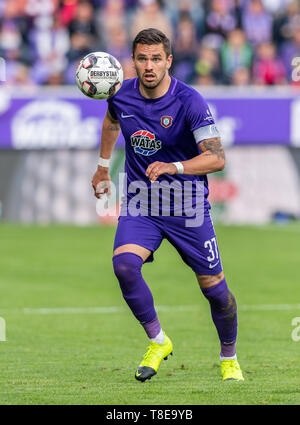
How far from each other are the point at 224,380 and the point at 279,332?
2.66 m

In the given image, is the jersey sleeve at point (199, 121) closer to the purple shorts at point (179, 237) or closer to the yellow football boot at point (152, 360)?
the purple shorts at point (179, 237)

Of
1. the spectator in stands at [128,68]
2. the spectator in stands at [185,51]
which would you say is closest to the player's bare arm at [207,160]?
the spectator in stands at [128,68]

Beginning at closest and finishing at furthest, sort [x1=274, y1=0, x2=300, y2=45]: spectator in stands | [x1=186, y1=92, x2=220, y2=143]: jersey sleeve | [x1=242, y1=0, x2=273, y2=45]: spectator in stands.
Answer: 1. [x1=186, y1=92, x2=220, y2=143]: jersey sleeve
2. [x1=242, y1=0, x2=273, y2=45]: spectator in stands
3. [x1=274, y1=0, x2=300, y2=45]: spectator in stands

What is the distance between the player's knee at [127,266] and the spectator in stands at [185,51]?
1488cm

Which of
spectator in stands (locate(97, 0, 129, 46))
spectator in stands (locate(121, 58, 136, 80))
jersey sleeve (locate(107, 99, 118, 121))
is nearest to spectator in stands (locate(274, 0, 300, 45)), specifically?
spectator in stands (locate(97, 0, 129, 46))

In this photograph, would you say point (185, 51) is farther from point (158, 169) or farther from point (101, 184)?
point (158, 169)

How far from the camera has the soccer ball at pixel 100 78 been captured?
22.9 feet

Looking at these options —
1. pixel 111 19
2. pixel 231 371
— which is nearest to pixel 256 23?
pixel 111 19

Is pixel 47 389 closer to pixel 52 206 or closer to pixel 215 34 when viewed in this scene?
pixel 52 206

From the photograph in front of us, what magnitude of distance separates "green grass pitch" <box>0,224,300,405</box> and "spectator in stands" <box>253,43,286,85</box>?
454 cm

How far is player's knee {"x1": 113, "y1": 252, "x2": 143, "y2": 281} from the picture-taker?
6.70 meters

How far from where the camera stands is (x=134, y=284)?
6762mm

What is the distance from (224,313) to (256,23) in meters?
17.0

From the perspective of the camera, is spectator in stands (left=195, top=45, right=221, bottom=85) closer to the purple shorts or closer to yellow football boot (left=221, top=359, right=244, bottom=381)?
the purple shorts
